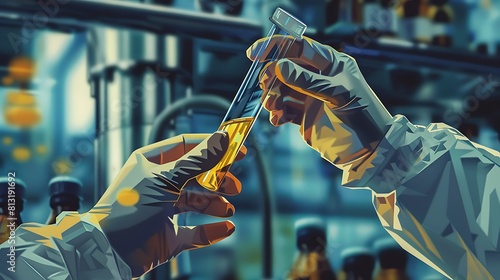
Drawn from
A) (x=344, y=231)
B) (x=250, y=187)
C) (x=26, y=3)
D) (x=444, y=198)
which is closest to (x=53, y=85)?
(x=26, y=3)

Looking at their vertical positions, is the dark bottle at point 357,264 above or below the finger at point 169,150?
below

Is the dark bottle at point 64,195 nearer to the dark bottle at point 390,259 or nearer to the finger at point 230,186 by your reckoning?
the finger at point 230,186

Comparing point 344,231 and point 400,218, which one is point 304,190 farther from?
point 400,218

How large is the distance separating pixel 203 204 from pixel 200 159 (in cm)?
10

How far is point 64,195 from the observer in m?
1.21

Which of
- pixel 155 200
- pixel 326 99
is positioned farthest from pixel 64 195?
pixel 326 99

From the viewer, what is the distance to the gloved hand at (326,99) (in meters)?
0.80

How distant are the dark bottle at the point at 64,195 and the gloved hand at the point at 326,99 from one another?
48 cm

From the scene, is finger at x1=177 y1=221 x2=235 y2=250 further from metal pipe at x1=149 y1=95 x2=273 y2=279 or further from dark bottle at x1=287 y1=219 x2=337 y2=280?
dark bottle at x1=287 y1=219 x2=337 y2=280

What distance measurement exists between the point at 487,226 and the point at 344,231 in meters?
0.71

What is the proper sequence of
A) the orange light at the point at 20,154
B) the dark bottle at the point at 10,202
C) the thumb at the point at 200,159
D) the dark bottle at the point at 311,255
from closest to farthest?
the thumb at the point at 200,159 < the dark bottle at the point at 10,202 < the orange light at the point at 20,154 < the dark bottle at the point at 311,255

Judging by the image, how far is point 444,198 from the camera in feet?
2.65

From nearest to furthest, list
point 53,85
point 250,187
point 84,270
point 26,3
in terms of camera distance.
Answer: point 84,270, point 26,3, point 53,85, point 250,187

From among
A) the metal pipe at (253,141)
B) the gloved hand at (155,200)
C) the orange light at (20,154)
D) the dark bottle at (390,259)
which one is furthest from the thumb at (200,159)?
the dark bottle at (390,259)
